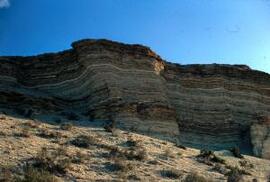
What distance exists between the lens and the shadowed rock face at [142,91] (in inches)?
1391

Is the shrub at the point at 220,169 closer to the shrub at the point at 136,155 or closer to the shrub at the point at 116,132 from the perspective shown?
the shrub at the point at 136,155

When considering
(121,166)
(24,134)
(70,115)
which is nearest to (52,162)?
(121,166)

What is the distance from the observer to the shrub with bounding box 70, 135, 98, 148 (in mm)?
24781

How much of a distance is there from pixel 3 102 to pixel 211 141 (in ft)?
44.1

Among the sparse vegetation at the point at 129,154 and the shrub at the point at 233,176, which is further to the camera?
the sparse vegetation at the point at 129,154

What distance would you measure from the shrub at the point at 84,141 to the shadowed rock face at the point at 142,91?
7.62m

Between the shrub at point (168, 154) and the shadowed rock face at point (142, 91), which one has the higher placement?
the shadowed rock face at point (142, 91)

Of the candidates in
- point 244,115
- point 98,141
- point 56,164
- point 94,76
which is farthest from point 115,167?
point 244,115

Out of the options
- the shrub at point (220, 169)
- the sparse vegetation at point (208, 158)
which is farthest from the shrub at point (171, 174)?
the sparse vegetation at point (208, 158)

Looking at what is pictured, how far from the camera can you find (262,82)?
43.3m

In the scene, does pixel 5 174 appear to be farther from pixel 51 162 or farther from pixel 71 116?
pixel 71 116

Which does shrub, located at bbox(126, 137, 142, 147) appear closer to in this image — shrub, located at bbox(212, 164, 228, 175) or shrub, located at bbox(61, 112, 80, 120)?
shrub, located at bbox(212, 164, 228, 175)

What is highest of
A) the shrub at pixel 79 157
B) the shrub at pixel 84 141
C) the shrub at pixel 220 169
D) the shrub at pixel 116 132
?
the shrub at pixel 116 132

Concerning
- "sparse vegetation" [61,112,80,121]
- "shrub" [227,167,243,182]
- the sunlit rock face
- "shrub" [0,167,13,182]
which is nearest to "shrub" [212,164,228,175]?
"shrub" [227,167,243,182]
